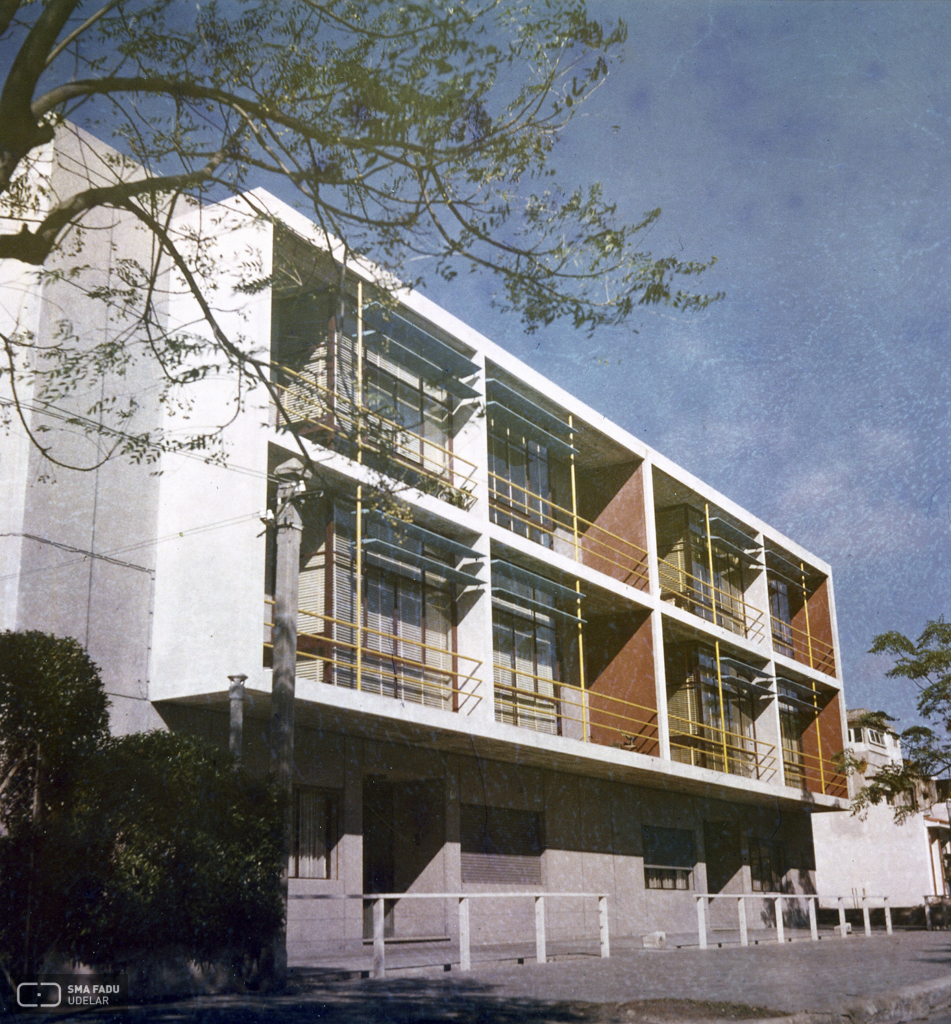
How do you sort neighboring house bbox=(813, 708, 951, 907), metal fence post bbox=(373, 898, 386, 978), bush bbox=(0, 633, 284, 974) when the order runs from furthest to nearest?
neighboring house bbox=(813, 708, 951, 907), metal fence post bbox=(373, 898, 386, 978), bush bbox=(0, 633, 284, 974)

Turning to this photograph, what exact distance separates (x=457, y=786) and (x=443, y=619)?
2918 millimetres

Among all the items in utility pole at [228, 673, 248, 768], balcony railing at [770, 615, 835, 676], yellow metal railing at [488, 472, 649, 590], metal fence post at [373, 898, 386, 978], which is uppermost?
yellow metal railing at [488, 472, 649, 590]

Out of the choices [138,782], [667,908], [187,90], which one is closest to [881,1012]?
[138,782]

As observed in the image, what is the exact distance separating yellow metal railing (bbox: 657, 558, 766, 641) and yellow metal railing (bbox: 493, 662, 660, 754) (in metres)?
3.62

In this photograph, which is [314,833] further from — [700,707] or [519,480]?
[700,707]

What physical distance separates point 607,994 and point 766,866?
77.8 feet

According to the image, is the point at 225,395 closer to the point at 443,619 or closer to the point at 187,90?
the point at 443,619

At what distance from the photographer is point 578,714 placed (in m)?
24.9

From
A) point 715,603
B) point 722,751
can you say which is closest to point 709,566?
point 715,603

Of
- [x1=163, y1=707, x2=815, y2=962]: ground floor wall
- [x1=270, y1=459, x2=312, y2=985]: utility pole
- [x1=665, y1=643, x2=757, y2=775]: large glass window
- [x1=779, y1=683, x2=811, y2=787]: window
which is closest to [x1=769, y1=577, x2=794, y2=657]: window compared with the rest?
[x1=779, y1=683, x2=811, y2=787]: window

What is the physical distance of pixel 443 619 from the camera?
20531 millimetres

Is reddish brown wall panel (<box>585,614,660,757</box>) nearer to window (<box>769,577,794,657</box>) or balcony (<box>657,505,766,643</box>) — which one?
balcony (<box>657,505,766,643</box>)

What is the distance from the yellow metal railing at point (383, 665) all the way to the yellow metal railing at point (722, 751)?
26.5ft

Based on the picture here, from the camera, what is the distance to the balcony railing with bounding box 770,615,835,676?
3403 centimetres
